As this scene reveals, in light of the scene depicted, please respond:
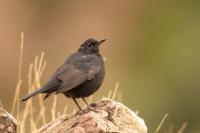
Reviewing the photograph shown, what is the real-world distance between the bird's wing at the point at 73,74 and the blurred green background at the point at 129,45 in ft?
27.7

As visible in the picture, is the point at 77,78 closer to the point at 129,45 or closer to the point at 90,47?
the point at 90,47

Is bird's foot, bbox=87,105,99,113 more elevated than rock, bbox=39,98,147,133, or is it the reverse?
bird's foot, bbox=87,105,99,113

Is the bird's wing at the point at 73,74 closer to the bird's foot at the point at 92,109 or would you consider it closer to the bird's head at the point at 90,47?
the bird's foot at the point at 92,109

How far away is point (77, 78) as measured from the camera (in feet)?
46.4

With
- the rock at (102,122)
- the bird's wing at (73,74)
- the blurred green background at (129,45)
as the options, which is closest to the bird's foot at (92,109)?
the rock at (102,122)

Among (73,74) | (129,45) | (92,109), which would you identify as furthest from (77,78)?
(129,45)

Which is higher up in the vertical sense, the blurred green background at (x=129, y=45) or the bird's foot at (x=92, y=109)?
the bird's foot at (x=92, y=109)

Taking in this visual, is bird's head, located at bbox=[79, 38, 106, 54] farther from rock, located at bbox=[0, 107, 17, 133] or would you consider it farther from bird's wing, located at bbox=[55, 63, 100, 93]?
rock, located at bbox=[0, 107, 17, 133]

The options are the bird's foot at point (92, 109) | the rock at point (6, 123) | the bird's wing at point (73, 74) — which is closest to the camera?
the rock at point (6, 123)

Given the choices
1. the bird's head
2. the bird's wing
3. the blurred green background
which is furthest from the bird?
the blurred green background

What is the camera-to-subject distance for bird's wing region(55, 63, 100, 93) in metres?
13.9

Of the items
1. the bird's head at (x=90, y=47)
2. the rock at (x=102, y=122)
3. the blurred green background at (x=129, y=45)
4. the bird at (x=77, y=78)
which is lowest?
the blurred green background at (x=129, y=45)

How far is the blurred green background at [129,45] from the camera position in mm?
27172

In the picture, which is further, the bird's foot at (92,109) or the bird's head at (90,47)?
the bird's head at (90,47)
